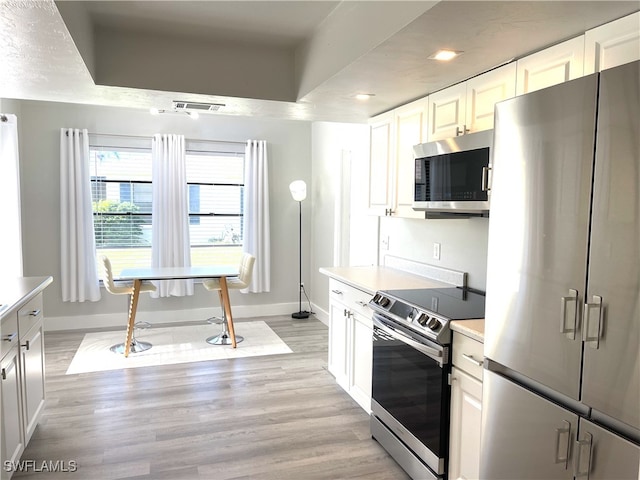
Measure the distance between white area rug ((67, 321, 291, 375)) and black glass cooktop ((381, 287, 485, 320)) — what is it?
2.21 meters

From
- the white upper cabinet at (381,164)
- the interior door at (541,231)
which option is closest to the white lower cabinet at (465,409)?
the interior door at (541,231)

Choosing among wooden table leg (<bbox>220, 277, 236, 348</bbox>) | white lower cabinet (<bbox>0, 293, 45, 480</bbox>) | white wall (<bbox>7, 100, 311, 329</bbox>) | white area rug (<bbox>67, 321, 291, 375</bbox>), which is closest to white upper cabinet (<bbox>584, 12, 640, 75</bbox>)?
white lower cabinet (<bbox>0, 293, 45, 480</bbox>)

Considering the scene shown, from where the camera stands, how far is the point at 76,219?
5285mm

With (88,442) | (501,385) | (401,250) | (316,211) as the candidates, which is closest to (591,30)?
(501,385)

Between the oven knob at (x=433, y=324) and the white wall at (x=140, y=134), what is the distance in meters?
4.07

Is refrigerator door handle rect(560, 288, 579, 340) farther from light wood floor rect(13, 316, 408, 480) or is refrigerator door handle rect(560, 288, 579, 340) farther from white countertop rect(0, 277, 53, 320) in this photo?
white countertop rect(0, 277, 53, 320)

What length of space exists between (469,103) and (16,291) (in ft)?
9.05

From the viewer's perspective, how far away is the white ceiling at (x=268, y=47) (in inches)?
70.7

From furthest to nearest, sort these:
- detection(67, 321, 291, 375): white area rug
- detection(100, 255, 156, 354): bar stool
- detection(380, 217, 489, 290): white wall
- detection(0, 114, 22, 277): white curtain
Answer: detection(100, 255, 156, 354): bar stool, detection(67, 321, 291, 375): white area rug, detection(0, 114, 22, 277): white curtain, detection(380, 217, 489, 290): white wall

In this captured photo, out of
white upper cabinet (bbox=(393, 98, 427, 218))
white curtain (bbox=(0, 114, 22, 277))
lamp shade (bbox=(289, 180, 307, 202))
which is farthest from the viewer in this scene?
lamp shade (bbox=(289, 180, 307, 202))

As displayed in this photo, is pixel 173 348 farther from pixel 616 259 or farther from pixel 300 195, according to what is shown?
pixel 616 259

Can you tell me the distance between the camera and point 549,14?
1706 mm

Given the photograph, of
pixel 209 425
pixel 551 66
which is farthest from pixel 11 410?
pixel 551 66

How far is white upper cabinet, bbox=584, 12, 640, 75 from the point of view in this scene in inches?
62.6
